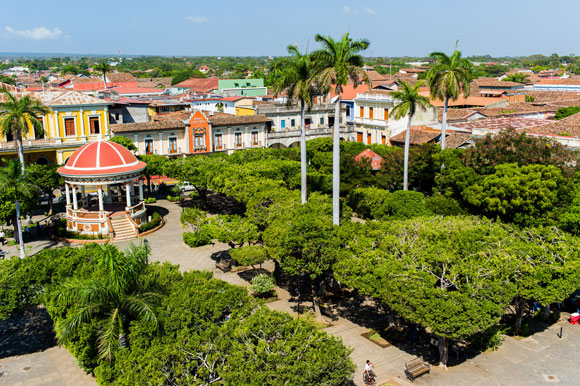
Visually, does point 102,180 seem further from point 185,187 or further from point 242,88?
point 242,88

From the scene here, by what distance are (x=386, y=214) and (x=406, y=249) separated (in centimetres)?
1418

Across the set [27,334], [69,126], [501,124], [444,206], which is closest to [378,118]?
[501,124]

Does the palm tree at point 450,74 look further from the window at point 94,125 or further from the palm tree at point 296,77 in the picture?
the window at point 94,125

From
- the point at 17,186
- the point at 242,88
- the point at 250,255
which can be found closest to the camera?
the point at 250,255

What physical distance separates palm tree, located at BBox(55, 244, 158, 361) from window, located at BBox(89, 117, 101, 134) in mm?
38785

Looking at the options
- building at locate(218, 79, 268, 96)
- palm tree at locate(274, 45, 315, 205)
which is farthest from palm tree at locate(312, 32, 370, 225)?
building at locate(218, 79, 268, 96)

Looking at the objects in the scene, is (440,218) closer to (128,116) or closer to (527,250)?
(527,250)

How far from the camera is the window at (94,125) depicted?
56.2 m

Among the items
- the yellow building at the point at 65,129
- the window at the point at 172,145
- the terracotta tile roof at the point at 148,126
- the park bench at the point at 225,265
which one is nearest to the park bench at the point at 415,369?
the park bench at the point at 225,265

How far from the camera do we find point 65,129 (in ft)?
180

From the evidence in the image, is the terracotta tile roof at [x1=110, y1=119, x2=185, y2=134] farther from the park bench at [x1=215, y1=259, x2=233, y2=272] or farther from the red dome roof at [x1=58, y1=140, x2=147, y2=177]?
the park bench at [x1=215, y1=259, x2=233, y2=272]

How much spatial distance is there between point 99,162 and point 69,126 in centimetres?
1600

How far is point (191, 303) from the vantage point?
2050cm

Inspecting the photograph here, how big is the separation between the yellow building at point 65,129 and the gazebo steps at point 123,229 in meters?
14.8
